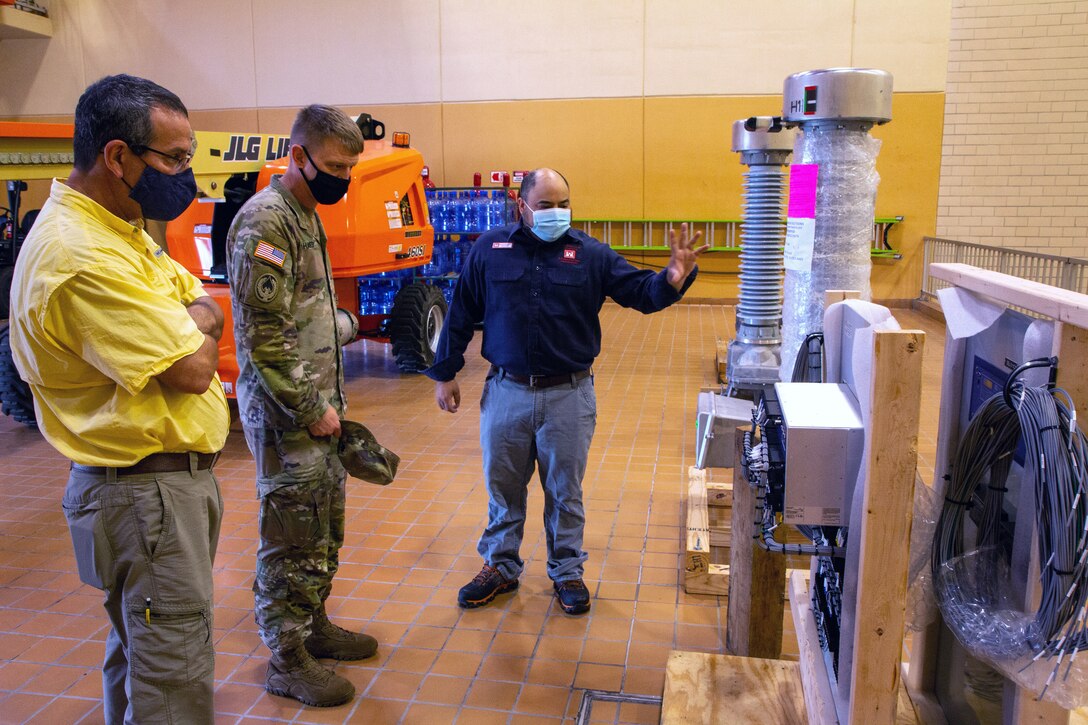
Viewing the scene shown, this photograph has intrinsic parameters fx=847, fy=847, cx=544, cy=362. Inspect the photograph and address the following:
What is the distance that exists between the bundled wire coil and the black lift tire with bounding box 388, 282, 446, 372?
6141 millimetres

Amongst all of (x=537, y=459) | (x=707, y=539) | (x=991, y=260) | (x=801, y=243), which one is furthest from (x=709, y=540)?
(x=991, y=260)

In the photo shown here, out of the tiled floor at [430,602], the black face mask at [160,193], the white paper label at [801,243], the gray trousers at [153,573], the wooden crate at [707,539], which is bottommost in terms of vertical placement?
the tiled floor at [430,602]

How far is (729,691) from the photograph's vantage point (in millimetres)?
2445

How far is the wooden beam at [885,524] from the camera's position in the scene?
166cm

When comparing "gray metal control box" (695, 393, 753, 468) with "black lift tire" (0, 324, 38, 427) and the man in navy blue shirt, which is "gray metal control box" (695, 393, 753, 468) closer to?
the man in navy blue shirt

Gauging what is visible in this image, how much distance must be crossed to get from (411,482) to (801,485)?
3554 millimetres

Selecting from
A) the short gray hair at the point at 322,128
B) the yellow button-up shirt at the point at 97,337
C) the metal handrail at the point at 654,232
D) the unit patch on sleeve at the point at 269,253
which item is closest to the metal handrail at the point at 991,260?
the metal handrail at the point at 654,232

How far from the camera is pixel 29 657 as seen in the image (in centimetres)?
323

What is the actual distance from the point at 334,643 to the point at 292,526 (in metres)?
0.61

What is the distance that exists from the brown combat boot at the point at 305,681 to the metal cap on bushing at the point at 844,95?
276 centimetres

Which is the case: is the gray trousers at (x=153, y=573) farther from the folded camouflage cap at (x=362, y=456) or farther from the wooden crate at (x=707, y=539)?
the wooden crate at (x=707, y=539)

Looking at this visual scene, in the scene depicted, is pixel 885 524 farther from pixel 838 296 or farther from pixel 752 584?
pixel 752 584

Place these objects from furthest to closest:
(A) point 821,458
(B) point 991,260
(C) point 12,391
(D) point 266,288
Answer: (B) point 991,260, (C) point 12,391, (D) point 266,288, (A) point 821,458

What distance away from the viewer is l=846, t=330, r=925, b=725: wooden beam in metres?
1.66
